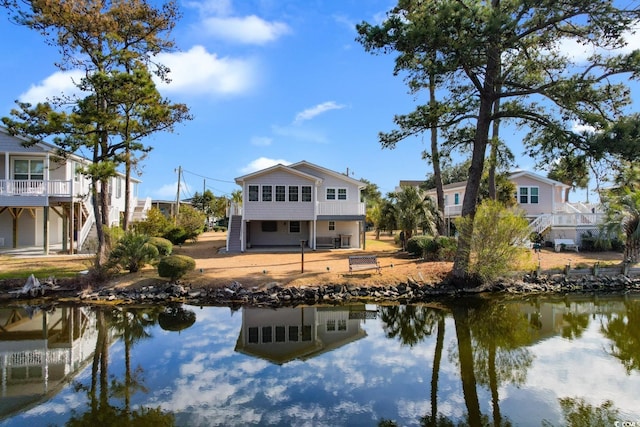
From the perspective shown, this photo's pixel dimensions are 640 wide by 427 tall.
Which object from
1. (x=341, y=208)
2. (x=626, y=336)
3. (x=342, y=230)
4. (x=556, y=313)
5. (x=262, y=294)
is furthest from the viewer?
(x=342, y=230)

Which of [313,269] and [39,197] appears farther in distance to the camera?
[39,197]

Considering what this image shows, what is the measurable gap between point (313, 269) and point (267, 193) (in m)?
9.22

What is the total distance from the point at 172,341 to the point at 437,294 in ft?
35.5

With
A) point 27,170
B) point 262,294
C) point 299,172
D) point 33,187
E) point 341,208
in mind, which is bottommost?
point 262,294

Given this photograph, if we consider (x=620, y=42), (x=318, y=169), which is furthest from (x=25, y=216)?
(x=620, y=42)

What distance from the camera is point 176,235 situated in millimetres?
29594

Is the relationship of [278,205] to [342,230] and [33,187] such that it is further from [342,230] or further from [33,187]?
[33,187]

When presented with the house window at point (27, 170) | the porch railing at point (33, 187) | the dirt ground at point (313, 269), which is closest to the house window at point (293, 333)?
the dirt ground at point (313, 269)

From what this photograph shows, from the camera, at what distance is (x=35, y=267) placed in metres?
19.4

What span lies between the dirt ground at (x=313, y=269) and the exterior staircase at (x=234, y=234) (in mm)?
2078

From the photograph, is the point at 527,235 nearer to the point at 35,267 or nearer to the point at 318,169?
the point at 318,169

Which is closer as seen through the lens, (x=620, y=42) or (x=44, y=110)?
(x=620, y=42)

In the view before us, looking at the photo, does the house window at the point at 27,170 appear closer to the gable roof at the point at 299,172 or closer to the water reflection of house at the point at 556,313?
the gable roof at the point at 299,172

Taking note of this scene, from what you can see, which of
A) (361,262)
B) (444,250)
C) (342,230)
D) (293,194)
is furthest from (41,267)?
(444,250)
